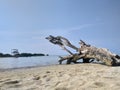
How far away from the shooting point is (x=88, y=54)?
13.4 meters

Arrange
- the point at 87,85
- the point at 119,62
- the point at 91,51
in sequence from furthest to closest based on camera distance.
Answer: the point at 91,51 < the point at 119,62 < the point at 87,85

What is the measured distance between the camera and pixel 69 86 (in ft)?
16.6

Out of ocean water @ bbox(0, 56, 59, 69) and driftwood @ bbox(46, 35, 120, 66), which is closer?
driftwood @ bbox(46, 35, 120, 66)

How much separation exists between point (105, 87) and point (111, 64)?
596 centimetres

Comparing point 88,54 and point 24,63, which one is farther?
point 24,63

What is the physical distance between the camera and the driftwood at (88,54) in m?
10.7

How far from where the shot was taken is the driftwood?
1072cm

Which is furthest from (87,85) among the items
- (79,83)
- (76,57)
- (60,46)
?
(60,46)

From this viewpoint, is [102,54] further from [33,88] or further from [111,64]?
[33,88]

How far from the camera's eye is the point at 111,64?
1052cm

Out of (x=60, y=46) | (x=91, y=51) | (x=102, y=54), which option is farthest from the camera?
(x=60, y=46)

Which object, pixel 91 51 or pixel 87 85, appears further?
pixel 91 51

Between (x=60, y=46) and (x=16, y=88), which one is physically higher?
(x=60, y=46)

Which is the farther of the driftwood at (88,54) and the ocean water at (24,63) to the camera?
the ocean water at (24,63)
